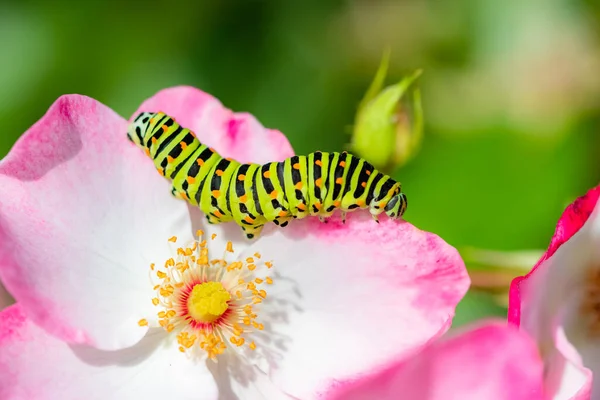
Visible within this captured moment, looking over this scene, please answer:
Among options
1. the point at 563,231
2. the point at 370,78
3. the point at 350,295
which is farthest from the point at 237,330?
the point at 370,78

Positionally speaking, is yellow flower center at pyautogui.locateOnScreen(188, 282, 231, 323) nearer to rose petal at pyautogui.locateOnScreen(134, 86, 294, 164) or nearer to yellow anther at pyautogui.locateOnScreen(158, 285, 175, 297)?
yellow anther at pyautogui.locateOnScreen(158, 285, 175, 297)

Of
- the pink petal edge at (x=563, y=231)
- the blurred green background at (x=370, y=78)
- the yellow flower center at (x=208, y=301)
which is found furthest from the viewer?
the blurred green background at (x=370, y=78)

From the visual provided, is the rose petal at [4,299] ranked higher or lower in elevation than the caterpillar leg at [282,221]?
lower

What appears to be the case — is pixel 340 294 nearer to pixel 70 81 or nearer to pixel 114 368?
pixel 114 368

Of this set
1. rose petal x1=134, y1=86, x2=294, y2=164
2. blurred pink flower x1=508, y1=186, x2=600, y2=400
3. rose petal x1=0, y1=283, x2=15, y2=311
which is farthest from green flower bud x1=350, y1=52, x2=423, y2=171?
rose petal x1=0, y1=283, x2=15, y2=311

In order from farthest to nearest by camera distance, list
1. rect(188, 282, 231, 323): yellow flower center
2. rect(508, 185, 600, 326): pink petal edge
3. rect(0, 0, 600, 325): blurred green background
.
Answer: rect(0, 0, 600, 325): blurred green background
rect(188, 282, 231, 323): yellow flower center
rect(508, 185, 600, 326): pink petal edge

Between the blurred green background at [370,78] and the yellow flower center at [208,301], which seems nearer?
the yellow flower center at [208,301]

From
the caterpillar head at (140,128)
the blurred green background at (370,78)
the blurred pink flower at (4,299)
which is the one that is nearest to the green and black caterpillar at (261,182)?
the caterpillar head at (140,128)

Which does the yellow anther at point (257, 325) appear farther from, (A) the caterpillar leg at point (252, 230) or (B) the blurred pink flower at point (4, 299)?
(B) the blurred pink flower at point (4, 299)
